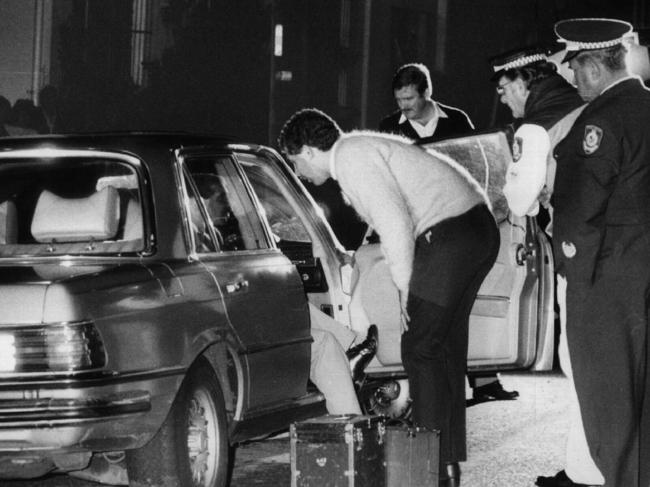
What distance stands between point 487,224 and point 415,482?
4.38 ft

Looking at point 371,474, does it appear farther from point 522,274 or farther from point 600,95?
point 522,274

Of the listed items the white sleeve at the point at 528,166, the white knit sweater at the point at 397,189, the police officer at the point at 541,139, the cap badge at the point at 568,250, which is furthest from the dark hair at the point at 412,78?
the cap badge at the point at 568,250

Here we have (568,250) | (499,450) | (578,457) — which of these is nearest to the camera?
(568,250)

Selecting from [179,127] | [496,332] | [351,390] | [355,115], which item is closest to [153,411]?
[351,390]

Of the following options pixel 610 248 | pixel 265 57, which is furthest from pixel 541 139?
pixel 265 57

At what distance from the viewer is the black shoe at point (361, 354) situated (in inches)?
306

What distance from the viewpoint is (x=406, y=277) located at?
686 centimetres

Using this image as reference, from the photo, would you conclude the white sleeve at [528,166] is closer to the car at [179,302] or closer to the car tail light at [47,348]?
the car at [179,302]

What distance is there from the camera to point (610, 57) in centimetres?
616

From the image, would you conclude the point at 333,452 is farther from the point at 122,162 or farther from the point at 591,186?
the point at 122,162

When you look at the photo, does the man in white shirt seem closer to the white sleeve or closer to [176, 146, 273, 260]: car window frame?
[176, 146, 273, 260]: car window frame

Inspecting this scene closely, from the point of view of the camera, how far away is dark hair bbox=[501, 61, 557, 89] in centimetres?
730

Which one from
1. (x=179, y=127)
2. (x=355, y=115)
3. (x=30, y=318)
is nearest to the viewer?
(x=30, y=318)

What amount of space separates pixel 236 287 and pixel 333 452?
115 centimetres
